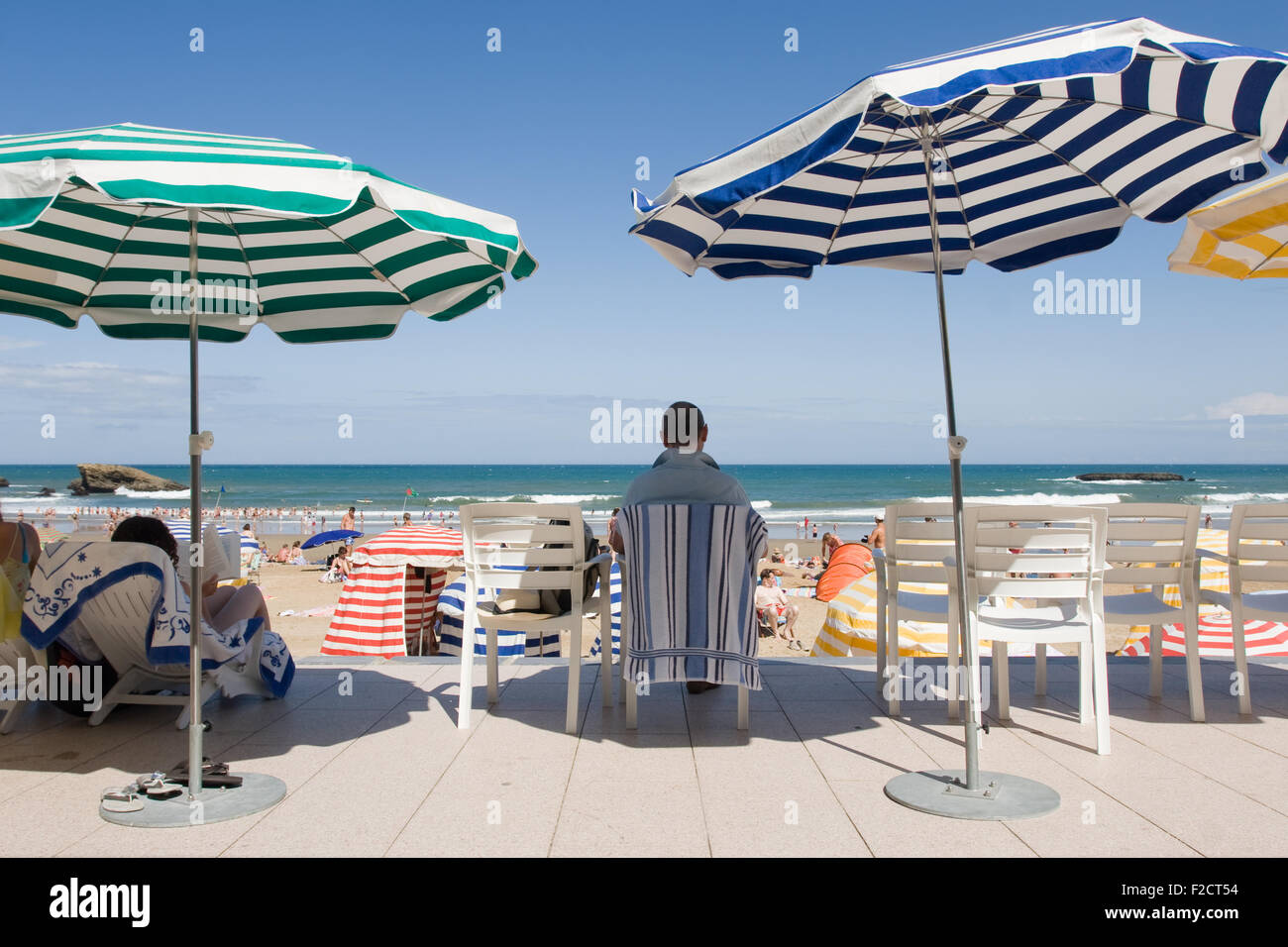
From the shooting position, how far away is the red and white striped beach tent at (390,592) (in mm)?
7512

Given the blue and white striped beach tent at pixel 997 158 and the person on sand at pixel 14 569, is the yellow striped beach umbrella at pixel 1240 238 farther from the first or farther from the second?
the person on sand at pixel 14 569

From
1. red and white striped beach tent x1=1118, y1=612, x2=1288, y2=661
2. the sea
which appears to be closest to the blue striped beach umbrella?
red and white striped beach tent x1=1118, y1=612, x2=1288, y2=661

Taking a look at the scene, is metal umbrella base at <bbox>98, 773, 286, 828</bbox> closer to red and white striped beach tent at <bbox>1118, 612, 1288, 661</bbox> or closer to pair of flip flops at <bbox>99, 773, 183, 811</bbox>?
pair of flip flops at <bbox>99, 773, 183, 811</bbox>

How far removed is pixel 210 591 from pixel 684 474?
2.39m

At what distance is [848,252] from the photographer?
4.75 metres

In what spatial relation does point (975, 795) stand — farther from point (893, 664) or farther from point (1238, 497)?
point (1238, 497)

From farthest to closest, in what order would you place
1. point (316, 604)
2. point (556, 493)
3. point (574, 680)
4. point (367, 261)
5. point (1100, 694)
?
point (556, 493) < point (316, 604) < point (367, 261) < point (574, 680) < point (1100, 694)

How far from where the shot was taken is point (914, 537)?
431cm

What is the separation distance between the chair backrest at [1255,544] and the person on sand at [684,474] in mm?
2272

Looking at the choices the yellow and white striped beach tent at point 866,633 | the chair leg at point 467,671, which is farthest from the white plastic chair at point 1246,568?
the chair leg at point 467,671

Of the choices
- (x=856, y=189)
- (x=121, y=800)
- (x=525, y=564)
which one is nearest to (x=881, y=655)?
(x=525, y=564)

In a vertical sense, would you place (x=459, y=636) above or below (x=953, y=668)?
below
